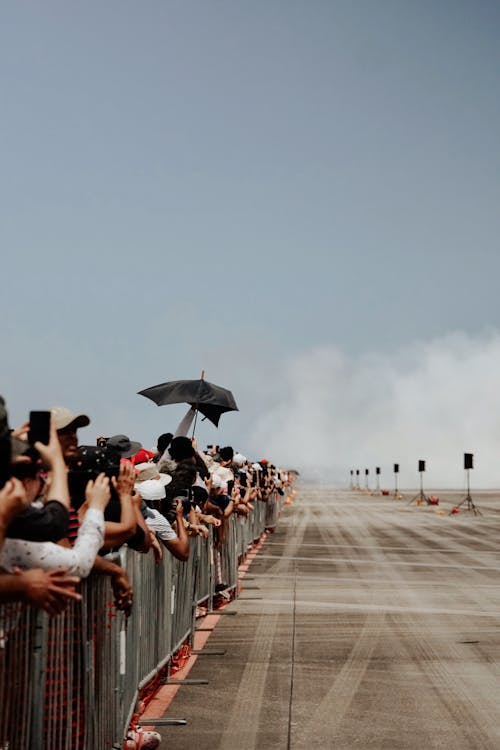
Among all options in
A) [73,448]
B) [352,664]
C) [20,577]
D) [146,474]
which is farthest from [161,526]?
[20,577]

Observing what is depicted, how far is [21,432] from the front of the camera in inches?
177

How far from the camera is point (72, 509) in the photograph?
5.55 metres

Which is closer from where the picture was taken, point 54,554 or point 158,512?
point 54,554

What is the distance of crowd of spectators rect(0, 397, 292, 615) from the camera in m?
3.88

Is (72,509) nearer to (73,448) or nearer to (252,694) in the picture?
(73,448)

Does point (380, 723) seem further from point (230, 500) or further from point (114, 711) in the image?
point (230, 500)

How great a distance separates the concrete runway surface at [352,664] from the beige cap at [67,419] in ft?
10.4

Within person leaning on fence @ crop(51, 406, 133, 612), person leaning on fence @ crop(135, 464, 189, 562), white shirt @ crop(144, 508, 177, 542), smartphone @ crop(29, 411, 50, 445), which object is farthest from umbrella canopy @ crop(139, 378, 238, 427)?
smartphone @ crop(29, 411, 50, 445)

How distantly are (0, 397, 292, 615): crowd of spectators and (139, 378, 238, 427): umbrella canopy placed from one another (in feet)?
14.3

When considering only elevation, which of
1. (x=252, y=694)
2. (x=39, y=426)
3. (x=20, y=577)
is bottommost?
(x=252, y=694)

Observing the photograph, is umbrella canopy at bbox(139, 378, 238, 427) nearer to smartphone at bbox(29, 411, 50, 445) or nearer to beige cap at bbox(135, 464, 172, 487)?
beige cap at bbox(135, 464, 172, 487)

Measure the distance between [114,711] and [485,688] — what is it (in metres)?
4.35

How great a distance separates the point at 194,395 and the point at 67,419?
28.2 ft

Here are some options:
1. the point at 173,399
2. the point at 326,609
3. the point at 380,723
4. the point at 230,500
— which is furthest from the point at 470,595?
the point at 380,723
